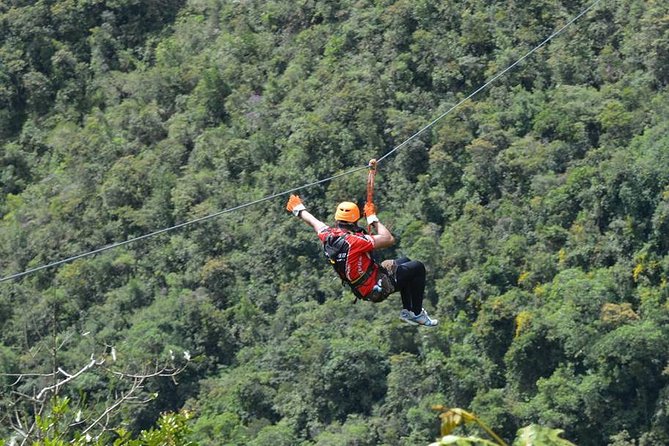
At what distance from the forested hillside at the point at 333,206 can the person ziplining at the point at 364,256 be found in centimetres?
1788

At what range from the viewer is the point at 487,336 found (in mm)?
30656

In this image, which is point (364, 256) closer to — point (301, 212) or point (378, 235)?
point (378, 235)

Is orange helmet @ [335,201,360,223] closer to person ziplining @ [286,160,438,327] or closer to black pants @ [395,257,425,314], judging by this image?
person ziplining @ [286,160,438,327]

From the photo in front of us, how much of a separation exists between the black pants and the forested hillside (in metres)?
17.8

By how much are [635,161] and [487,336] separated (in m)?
4.89

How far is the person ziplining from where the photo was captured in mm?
9727

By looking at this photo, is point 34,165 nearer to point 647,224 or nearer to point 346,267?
point 647,224

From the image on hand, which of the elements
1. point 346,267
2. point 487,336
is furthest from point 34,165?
point 346,267

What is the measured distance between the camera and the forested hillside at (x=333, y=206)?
98.6ft

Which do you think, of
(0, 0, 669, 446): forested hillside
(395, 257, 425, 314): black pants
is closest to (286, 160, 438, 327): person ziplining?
(395, 257, 425, 314): black pants

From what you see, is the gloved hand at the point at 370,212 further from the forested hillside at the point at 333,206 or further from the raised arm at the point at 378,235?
the forested hillside at the point at 333,206

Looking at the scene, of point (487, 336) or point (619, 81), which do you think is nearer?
point (487, 336)

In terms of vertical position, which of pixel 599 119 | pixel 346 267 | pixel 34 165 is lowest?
pixel 34 165

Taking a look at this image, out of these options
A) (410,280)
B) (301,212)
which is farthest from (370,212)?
(410,280)
